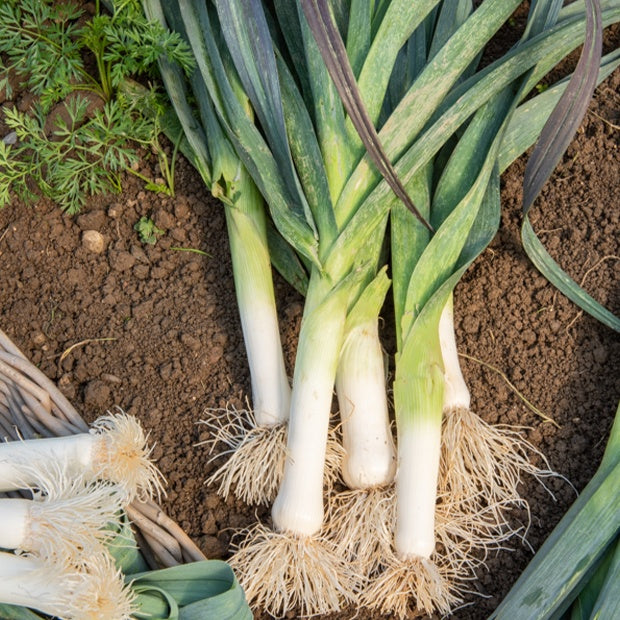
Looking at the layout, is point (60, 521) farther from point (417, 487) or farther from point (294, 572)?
point (417, 487)

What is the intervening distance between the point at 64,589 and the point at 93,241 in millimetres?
768

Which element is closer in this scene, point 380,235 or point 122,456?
point 122,456

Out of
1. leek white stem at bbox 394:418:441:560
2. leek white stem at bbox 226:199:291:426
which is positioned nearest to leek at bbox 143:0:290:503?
leek white stem at bbox 226:199:291:426

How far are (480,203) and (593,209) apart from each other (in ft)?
1.09

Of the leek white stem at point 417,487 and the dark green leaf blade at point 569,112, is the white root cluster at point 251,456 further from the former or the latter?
the dark green leaf blade at point 569,112

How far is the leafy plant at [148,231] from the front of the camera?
187cm

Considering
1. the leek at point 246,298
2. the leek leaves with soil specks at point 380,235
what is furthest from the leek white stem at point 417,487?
the leek at point 246,298

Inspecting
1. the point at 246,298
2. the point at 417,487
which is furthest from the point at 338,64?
the point at 417,487

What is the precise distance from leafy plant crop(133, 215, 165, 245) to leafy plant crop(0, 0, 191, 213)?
0.08 m

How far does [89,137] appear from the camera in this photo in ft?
5.67

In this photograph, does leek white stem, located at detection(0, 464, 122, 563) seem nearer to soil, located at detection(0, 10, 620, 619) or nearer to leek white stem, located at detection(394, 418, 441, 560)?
soil, located at detection(0, 10, 620, 619)

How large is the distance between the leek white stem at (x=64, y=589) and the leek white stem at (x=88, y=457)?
15 centimetres

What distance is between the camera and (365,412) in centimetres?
168

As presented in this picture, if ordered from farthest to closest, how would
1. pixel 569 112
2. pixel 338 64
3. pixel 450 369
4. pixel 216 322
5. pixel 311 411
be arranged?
pixel 216 322
pixel 450 369
pixel 311 411
pixel 569 112
pixel 338 64
